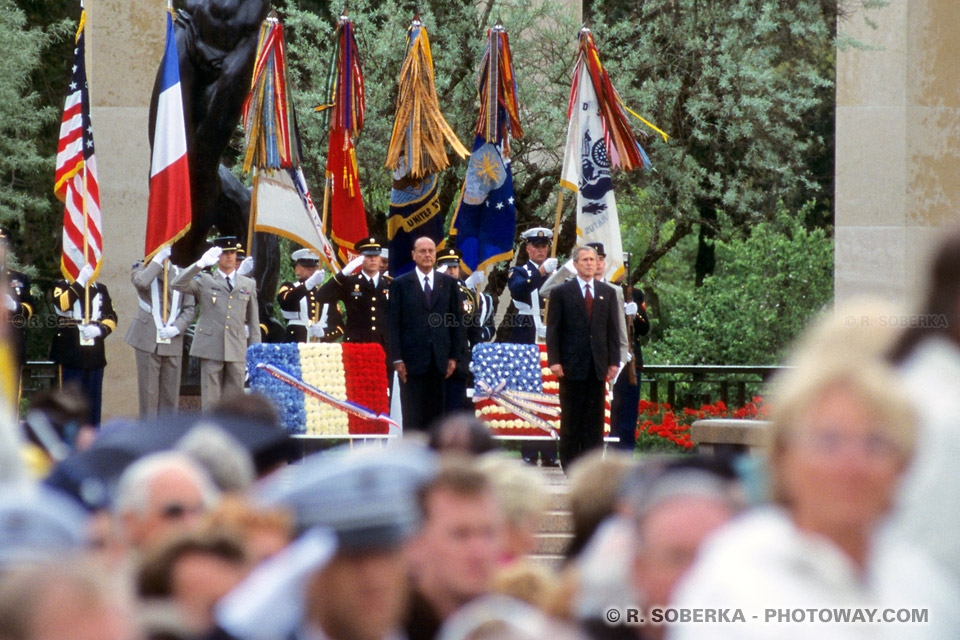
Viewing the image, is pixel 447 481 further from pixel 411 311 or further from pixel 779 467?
pixel 411 311

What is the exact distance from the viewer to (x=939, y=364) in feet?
6.74

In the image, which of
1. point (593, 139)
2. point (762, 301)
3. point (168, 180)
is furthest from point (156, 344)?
point (762, 301)

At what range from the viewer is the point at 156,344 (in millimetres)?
13164

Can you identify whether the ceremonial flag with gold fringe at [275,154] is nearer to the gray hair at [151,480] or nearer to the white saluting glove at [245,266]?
the white saluting glove at [245,266]

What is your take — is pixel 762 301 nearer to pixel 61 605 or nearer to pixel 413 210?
pixel 413 210

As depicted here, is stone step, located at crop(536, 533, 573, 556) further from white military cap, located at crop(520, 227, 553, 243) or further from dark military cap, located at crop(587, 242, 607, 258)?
white military cap, located at crop(520, 227, 553, 243)

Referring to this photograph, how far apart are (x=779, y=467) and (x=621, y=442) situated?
11.4m

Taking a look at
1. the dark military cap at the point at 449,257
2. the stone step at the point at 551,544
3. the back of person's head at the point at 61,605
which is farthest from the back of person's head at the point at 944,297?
the dark military cap at the point at 449,257

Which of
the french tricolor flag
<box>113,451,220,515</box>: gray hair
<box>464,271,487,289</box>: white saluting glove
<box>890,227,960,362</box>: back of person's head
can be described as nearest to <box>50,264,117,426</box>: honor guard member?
the french tricolor flag

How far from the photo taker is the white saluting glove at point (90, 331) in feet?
43.5

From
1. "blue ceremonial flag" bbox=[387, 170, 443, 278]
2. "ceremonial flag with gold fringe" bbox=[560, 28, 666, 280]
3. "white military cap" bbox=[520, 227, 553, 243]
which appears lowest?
"white military cap" bbox=[520, 227, 553, 243]

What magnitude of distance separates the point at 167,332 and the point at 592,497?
1071 centimetres

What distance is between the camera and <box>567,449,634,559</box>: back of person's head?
2.80 meters

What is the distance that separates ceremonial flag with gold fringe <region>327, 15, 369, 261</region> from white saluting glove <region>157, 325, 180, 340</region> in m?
2.07
